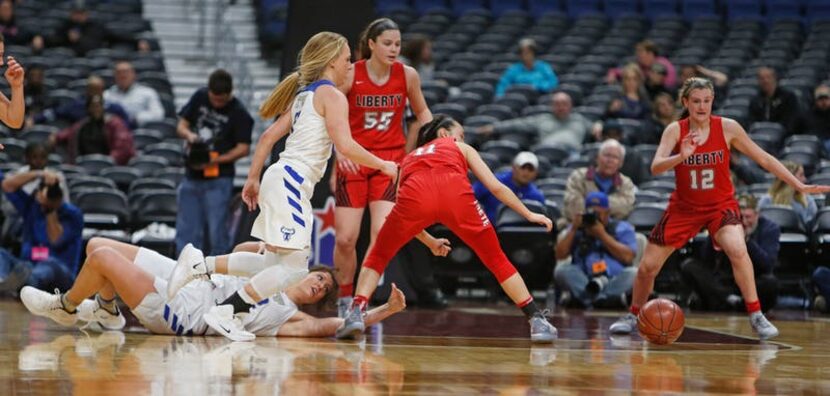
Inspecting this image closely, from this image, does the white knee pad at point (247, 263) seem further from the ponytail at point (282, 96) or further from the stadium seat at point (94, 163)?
the stadium seat at point (94, 163)

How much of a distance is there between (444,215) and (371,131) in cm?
159

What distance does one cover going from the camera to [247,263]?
7094mm

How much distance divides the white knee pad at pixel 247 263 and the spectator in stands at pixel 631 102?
29.6ft

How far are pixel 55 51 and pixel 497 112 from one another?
6291 mm

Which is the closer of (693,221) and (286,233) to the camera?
(286,233)

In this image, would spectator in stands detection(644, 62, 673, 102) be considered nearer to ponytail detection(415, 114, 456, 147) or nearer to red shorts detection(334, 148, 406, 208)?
red shorts detection(334, 148, 406, 208)

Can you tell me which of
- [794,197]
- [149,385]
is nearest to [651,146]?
[794,197]

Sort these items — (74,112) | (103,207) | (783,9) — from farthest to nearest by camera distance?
1. (783,9)
2. (74,112)
3. (103,207)

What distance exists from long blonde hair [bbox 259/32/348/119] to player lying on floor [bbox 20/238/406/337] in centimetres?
91

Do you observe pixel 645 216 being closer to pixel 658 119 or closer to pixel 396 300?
pixel 658 119

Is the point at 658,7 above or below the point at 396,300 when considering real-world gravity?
above

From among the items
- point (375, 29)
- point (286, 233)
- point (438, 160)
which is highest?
point (375, 29)

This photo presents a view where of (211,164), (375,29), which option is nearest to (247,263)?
(375,29)

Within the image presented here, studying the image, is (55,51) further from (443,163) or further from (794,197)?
(443,163)
